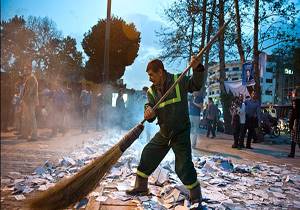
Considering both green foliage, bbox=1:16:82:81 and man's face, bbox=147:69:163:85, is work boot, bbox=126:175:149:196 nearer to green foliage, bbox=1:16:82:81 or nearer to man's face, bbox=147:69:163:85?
man's face, bbox=147:69:163:85

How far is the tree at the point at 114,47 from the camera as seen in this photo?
31188 millimetres

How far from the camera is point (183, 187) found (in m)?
5.00

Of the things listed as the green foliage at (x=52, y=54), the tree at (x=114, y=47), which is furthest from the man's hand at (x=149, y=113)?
the tree at (x=114, y=47)

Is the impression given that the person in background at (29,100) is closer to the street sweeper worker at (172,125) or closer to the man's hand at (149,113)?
the street sweeper worker at (172,125)

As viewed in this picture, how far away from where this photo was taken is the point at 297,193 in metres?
5.63

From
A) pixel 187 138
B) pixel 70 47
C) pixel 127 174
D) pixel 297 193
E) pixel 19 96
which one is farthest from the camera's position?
pixel 70 47

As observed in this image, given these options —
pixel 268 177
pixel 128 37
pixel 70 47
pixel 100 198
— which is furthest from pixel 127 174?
pixel 70 47

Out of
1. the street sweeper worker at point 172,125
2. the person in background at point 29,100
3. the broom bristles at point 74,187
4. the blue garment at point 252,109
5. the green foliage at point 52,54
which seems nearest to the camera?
the broom bristles at point 74,187

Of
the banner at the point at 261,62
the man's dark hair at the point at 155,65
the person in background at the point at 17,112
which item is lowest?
the person in background at the point at 17,112

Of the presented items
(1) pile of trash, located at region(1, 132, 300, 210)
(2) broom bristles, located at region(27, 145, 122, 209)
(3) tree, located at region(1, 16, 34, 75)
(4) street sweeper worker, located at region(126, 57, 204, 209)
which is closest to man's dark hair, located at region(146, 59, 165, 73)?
(4) street sweeper worker, located at region(126, 57, 204, 209)

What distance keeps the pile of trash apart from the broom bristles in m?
0.35

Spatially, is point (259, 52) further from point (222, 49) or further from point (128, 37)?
point (128, 37)

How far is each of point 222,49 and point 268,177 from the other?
12.5 meters

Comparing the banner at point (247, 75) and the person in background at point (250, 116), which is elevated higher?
the banner at point (247, 75)
